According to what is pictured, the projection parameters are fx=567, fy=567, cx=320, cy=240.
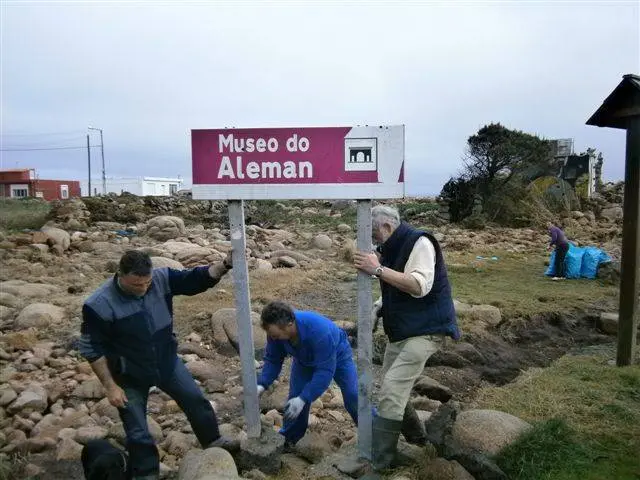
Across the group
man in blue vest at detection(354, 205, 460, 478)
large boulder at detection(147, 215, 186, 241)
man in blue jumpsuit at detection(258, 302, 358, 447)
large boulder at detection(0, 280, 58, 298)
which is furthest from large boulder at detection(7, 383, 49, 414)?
large boulder at detection(147, 215, 186, 241)

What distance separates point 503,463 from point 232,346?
435cm

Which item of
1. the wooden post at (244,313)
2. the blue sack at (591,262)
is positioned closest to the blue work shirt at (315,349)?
the wooden post at (244,313)

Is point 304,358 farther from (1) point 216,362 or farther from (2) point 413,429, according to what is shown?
(1) point 216,362

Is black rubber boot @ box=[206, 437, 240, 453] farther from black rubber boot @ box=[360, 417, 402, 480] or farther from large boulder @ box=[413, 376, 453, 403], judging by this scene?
large boulder @ box=[413, 376, 453, 403]

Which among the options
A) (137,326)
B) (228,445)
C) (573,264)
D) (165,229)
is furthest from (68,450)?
(165,229)

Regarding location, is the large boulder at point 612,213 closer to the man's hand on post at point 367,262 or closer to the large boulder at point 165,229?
the large boulder at point 165,229

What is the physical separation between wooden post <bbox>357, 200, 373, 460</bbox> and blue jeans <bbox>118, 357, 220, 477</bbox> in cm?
120

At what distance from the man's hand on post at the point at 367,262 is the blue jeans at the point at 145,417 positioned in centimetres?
167

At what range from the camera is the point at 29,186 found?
2031 inches

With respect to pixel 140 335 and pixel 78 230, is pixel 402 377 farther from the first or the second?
pixel 78 230

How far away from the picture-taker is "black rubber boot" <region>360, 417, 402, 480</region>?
378cm

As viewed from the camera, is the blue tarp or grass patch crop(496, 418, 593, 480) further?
the blue tarp

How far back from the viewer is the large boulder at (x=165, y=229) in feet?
55.5

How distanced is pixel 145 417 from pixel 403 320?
1.98 meters
